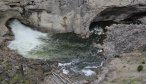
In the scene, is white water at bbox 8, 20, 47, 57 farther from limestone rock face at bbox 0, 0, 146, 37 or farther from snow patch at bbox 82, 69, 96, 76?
snow patch at bbox 82, 69, 96, 76

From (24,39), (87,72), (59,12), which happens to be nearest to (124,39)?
(59,12)

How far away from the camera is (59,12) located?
76.6m

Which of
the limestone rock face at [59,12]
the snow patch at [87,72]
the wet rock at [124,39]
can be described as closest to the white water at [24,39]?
the limestone rock face at [59,12]

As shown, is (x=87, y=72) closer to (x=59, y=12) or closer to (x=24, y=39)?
(x=24, y=39)

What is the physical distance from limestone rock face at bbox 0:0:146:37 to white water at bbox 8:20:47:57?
1.45 metres

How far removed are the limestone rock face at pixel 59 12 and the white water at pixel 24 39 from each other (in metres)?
1.45

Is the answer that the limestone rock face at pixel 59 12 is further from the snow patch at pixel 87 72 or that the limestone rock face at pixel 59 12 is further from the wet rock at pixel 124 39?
the snow patch at pixel 87 72

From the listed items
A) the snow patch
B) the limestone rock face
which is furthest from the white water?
the snow patch

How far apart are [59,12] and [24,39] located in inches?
303

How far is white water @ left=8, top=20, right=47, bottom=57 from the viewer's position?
2815 inches

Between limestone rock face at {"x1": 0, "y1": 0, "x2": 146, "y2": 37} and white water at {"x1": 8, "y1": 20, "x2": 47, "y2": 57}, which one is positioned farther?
limestone rock face at {"x1": 0, "y1": 0, "x2": 146, "y2": 37}

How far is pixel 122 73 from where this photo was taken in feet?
205

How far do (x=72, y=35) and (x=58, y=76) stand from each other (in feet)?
51.8

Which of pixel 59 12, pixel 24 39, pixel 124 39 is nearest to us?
pixel 124 39
